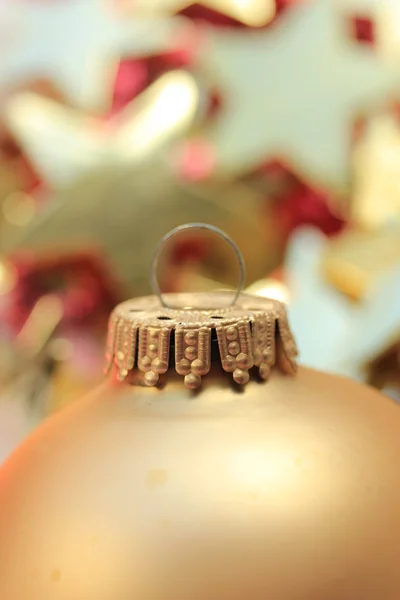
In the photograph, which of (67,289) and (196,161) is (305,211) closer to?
(196,161)

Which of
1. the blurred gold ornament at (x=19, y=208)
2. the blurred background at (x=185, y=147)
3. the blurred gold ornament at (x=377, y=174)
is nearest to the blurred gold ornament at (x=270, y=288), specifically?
the blurred background at (x=185, y=147)

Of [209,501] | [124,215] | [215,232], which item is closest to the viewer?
[209,501]

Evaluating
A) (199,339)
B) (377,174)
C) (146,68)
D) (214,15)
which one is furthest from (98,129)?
(199,339)

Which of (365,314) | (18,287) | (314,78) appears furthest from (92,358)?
(314,78)

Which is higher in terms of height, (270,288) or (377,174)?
(377,174)

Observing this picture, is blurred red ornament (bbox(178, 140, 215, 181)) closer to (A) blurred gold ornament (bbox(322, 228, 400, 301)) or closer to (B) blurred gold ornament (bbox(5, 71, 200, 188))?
(B) blurred gold ornament (bbox(5, 71, 200, 188))
